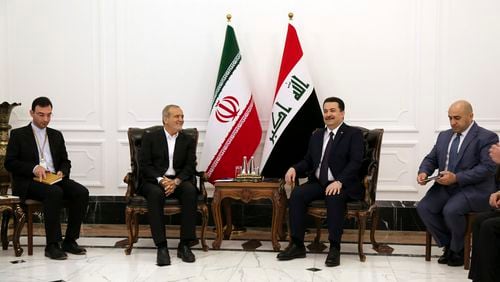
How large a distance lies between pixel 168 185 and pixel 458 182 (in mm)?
2349

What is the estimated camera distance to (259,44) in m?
6.11

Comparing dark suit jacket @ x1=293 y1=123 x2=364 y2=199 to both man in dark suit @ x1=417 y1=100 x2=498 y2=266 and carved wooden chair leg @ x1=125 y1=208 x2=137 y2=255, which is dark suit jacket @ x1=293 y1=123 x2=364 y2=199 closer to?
man in dark suit @ x1=417 y1=100 x2=498 y2=266

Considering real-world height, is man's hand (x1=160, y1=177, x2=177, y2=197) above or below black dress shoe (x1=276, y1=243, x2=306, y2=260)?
above

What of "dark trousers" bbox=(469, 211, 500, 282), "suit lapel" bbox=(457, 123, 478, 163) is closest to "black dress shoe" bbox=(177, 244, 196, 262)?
"dark trousers" bbox=(469, 211, 500, 282)

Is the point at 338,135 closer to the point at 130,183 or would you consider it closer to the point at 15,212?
the point at 130,183

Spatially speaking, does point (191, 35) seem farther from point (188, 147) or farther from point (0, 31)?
point (0, 31)

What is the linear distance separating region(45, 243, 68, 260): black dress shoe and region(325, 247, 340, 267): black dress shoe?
2160 mm

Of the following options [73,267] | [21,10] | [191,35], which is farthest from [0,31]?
[73,267]

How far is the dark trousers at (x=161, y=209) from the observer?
16.1ft

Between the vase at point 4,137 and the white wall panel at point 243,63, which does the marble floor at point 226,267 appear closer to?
the vase at point 4,137

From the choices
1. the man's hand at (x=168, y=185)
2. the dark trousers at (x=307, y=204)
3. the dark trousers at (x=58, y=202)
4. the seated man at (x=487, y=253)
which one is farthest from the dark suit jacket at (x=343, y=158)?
the dark trousers at (x=58, y=202)

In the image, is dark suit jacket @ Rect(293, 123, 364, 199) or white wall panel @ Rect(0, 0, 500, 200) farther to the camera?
white wall panel @ Rect(0, 0, 500, 200)

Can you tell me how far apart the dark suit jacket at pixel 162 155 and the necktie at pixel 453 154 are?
7.21 feet

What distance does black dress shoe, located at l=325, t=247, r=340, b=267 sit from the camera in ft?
15.4
